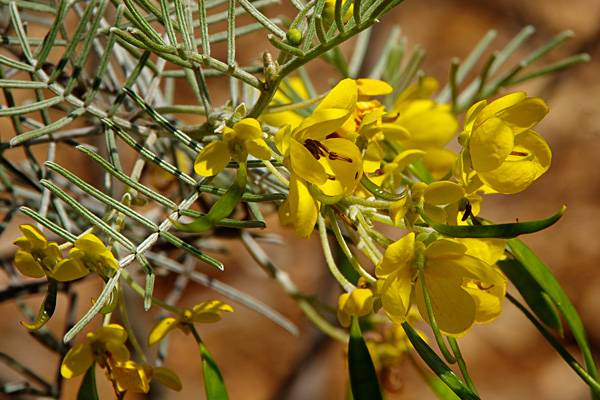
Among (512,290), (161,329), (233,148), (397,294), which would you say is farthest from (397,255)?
(512,290)

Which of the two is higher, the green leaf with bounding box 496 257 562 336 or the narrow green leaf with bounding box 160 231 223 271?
the narrow green leaf with bounding box 160 231 223 271

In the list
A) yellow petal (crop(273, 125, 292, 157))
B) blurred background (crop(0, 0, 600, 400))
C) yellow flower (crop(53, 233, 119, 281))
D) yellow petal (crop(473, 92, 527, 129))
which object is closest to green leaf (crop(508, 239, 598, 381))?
yellow petal (crop(473, 92, 527, 129))

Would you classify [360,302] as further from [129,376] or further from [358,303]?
[129,376]

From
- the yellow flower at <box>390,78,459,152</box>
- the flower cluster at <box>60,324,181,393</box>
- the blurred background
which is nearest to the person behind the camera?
the flower cluster at <box>60,324,181,393</box>

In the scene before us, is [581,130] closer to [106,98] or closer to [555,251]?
[555,251]

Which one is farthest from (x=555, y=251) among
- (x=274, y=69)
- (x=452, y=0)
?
(x=274, y=69)

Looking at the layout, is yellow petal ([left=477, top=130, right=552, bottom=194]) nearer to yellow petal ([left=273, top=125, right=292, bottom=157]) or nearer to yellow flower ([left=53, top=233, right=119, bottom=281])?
yellow petal ([left=273, top=125, right=292, bottom=157])
